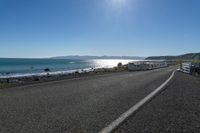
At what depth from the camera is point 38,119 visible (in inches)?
209

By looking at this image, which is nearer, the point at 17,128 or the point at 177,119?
the point at 17,128

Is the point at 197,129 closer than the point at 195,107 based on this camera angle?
Yes

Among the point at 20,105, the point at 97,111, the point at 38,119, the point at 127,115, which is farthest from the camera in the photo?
the point at 20,105

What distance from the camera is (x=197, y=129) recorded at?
4.68 m

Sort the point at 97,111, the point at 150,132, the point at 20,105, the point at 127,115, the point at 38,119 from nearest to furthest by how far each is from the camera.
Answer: the point at 150,132
the point at 38,119
the point at 127,115
the point at 97,111
the point at 20,105

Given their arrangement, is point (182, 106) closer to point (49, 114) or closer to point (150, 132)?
point (150, 132)

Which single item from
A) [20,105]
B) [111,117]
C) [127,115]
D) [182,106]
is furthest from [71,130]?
[182,106]

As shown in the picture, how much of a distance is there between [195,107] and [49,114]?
417 centimetres

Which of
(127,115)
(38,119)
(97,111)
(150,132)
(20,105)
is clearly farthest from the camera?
(20,105)

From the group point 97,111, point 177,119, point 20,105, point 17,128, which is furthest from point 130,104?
point 17,128

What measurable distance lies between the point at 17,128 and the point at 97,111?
2216mm

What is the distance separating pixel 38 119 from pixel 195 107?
4.48m

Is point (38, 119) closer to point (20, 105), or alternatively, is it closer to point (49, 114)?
point (49, 114)

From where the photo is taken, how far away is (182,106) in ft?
23.6
